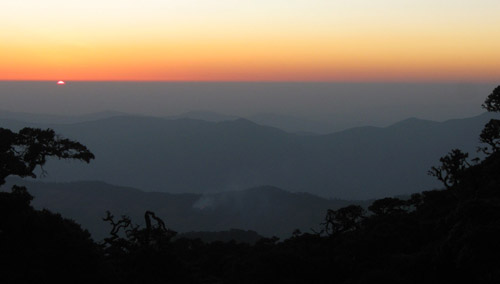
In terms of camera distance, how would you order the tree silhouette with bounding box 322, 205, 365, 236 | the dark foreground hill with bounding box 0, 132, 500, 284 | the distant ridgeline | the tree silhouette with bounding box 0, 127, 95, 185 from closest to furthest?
1. the dark foreground hill with bounding box 0, 132, 500, 284
2. the distant ridgeline
3. the tree silhouette with bounding box 0, 127, 95, 185
4. the tree silhouette with bounding box 322, 205, 365, 236

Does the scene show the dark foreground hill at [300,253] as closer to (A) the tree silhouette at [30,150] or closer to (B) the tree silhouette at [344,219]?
(A) the tree silhouette at [30,150]

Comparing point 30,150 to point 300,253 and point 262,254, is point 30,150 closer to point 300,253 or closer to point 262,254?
point 262,254

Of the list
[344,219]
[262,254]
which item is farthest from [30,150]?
[344,219]

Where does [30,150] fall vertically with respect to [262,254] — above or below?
above

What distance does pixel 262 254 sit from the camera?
38.4 meters

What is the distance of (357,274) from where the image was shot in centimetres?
3522

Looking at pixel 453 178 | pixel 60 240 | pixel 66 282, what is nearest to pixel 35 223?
pixel 60 240

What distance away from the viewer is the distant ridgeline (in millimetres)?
21375

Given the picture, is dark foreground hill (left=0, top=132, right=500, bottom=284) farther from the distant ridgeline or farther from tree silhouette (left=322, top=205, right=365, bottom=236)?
tree silhouette (left=322, top=205, right=365, bottom=236)

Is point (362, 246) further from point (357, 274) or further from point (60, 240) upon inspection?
point (60, 240)

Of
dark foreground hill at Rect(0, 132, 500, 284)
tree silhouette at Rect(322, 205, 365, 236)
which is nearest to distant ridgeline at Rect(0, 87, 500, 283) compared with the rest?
dark foreground hill at Rect(0, 132, 500, 284)

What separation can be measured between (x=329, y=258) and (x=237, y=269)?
7582 mm

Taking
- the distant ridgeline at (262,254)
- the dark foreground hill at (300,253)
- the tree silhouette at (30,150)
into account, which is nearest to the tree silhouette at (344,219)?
the distant ridgeline at (262,254)

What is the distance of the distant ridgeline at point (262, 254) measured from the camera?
21.4 m
